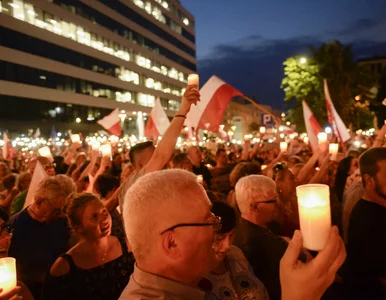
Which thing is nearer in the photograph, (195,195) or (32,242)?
(195,195)

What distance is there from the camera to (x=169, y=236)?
1.81 meters

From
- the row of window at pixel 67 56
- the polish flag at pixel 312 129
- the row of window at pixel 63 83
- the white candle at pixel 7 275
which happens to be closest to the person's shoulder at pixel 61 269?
the white candle at pixel 7 275

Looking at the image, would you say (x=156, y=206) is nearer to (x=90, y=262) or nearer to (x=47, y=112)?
(x=90, y=262)

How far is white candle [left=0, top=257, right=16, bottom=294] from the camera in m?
2.37

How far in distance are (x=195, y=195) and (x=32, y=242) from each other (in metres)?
2.55

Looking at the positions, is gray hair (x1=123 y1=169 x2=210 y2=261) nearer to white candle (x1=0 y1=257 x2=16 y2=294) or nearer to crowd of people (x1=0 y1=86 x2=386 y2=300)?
crowd of people (x1=0 y1=86 x2=386 y2=300)

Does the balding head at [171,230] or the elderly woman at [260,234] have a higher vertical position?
the balding head at [171,230]

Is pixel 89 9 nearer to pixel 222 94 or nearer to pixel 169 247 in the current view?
pixel 222 94

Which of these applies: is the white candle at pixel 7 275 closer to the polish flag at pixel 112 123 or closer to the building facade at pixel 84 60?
the polish flag at pixel 112 123

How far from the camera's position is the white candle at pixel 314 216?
161cm

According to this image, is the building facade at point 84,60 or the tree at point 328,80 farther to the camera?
the building facade at point 84,60

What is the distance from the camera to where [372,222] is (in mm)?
3141

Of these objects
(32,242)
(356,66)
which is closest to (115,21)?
(356,66)

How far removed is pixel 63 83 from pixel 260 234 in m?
49.8
